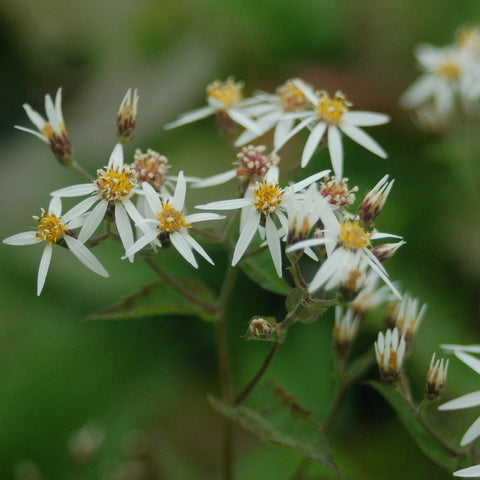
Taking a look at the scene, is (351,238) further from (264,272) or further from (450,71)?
(450,71)

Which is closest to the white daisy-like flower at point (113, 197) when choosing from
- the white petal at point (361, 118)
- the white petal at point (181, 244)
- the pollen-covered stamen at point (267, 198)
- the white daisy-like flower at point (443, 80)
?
the white petal at point (181, 244)

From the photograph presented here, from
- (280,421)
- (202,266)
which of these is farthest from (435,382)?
(202,266)

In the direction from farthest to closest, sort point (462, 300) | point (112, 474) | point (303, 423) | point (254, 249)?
1. point (462, 300)
2. point (112, 474)
3. point (254, 249)
4. point (303, 423)

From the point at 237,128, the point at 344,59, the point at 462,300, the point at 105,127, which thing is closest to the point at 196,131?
the point at 105,127

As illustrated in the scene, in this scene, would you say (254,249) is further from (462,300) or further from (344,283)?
(462,300)

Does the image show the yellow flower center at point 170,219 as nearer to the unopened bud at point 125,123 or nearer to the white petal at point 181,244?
the white petal at point 181,244
